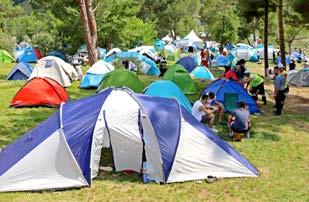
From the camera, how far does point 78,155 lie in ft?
23.3

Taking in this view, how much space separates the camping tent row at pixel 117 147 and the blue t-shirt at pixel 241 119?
1852 mm

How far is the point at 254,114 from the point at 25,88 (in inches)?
254

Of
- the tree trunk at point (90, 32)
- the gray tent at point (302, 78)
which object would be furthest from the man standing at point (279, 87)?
the tree trunk at point (90, 32)

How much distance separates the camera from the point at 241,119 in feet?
30.6

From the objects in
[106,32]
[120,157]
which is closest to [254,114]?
[120,157]

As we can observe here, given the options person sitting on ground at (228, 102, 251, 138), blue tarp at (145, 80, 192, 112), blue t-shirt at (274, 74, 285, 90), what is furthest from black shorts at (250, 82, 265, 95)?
person sitting on ground at (228, 102, 251, 138)

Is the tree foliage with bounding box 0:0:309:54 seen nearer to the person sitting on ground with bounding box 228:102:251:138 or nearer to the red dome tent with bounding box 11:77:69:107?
the person sitting on ground with bounding box 228:102:251:138

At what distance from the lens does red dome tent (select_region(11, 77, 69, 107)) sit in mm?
12328

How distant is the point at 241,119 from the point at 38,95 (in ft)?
19.6

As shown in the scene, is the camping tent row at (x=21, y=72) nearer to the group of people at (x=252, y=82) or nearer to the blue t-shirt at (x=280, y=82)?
the group of people at (x=252, y=82)

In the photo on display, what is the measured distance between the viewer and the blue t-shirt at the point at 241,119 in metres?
9.30

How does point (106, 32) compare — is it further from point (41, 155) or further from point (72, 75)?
point (41, 155)

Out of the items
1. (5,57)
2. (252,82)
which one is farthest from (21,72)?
(5,57)

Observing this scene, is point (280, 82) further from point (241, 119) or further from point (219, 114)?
point (241, 119)
